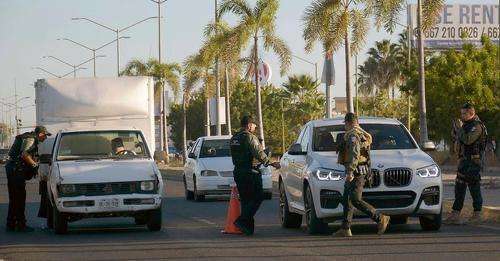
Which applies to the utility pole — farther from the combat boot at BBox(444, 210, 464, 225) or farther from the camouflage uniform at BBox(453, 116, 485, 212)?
the camouflage uniform at BBox(453, 116, 485, 212)

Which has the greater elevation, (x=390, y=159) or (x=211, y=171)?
(x=390, y=159)

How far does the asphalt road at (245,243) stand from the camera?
47.7ft

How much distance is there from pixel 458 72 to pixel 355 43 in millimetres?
23782

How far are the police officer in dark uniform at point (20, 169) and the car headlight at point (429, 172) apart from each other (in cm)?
650

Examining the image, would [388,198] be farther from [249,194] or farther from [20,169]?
[20,169]

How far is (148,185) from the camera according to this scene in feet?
62.1

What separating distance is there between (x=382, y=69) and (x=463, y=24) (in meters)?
16.1

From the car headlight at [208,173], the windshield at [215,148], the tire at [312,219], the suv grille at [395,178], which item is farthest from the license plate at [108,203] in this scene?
the windshield at [215,148]

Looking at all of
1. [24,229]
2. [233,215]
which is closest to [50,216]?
[24,229]

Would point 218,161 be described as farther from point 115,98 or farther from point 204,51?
point 204,51

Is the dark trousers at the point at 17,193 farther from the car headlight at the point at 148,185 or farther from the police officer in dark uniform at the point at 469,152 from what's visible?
the police officer in dark uniform at the point at 469,152

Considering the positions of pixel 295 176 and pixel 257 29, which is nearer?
pixel 295 176

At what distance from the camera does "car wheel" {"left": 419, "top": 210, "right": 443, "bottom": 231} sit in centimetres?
1756

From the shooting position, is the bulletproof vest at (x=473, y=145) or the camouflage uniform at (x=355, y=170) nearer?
the camouflage uniform at (x=355, y=170)
